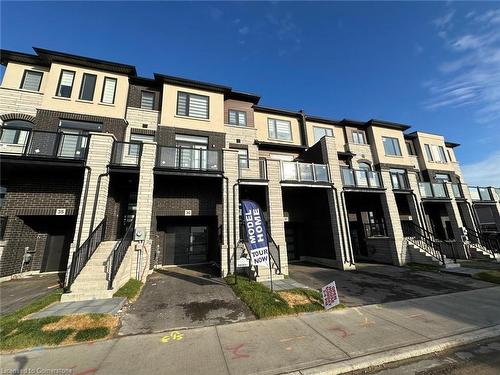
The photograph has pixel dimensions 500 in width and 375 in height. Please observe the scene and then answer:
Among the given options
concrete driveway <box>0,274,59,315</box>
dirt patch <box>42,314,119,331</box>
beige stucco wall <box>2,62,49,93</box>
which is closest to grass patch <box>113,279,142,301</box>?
dirt patch <box>42,314,119,331</box>

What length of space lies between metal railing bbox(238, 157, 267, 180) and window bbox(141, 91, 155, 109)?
8105mm

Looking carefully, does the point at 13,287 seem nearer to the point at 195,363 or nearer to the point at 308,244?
the point at 195,363

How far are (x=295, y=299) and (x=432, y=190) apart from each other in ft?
57.2

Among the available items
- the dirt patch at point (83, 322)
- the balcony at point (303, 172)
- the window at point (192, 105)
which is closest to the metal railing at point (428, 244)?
the balcony at point (303, 172)

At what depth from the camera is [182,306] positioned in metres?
7.07

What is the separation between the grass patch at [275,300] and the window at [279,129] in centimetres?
1311

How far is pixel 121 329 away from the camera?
5441mm

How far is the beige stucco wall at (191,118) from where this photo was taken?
14781 millimetres

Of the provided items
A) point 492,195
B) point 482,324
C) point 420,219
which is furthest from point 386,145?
point 482,324

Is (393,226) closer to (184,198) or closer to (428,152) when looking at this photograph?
(428,152)

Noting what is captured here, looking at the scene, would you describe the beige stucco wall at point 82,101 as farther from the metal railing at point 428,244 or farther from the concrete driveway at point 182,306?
the metal railing at point 428,244

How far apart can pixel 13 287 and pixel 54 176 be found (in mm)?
5477

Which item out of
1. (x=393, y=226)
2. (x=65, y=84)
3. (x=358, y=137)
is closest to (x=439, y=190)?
(x=393, y=226)

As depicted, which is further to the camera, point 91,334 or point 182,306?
point 182,306
